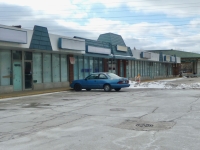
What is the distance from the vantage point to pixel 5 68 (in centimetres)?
2050

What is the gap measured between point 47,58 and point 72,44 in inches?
95.9

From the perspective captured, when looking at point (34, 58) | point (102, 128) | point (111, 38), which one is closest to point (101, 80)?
point (34, 58)

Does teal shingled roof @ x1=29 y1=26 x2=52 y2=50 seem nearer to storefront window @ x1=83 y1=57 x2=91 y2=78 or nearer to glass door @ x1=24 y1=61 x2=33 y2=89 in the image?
glass door @ x1=24 y1=61 x2=33 y2=89

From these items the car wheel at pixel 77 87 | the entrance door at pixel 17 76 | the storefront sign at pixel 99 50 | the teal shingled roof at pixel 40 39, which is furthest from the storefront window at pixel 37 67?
the storefront sign at pixel 99 50

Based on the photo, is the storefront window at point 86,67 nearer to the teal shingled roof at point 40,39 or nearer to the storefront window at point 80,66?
the storefront window at point 80,66

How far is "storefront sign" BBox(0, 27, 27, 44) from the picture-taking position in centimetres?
1795

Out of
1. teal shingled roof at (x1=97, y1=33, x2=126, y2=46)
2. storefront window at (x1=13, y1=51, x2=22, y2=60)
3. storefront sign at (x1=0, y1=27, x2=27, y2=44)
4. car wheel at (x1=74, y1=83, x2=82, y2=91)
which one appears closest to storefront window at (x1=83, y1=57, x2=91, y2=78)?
teal shingled roof at (x1=97, y1=33, x2=126, y2=46)

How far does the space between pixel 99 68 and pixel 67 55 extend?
661 cm

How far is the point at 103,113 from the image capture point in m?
11.1

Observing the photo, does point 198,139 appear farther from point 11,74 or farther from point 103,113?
point 11,74

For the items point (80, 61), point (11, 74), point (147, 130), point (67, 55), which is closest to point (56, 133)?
point (147, 130)

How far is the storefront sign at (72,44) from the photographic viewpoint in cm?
2371

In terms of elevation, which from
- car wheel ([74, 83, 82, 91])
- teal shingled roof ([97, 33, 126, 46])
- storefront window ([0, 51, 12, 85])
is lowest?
car wheel ([74, 83, 82, 91])

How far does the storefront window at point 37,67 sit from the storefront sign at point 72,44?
203 cm
